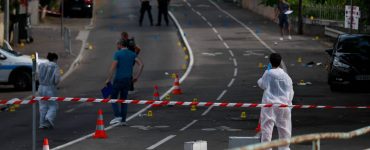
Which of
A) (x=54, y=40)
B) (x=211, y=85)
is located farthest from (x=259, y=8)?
(x=211, y=85)

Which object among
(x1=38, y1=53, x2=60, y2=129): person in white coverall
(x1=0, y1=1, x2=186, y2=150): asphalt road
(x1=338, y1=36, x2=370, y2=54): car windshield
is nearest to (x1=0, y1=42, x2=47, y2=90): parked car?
(x1=0, y1=1, x2=186, y2=150): asphalt road

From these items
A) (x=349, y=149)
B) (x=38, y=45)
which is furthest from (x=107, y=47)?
(x=349, y=149)

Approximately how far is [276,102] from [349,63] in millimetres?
16005

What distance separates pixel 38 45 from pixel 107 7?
26.8m

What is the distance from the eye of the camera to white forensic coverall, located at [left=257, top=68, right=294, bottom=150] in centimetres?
1480

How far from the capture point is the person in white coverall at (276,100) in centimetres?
1479

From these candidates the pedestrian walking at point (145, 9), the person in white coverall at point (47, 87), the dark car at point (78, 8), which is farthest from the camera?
the dark car at point (78, 8)

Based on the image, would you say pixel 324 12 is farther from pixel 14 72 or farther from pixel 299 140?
pixel 299 140

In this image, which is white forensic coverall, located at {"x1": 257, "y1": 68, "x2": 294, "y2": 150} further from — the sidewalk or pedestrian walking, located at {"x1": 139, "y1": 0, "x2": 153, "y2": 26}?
→ pedestrian walking, located at {"x1": 139, "y1": 0, "x2": 153, "y2": 26}

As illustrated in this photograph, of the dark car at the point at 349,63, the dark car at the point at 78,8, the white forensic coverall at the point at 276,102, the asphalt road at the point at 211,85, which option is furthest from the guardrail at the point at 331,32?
the white forensic coverall at the point at 276,102

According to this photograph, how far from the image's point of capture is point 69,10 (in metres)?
62.2

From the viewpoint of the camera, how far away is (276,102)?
1497 cm

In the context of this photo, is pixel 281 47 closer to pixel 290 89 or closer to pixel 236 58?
pixel 236 58

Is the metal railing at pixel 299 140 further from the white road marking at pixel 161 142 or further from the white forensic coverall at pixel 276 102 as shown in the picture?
the white road marking at pixel 161 142
